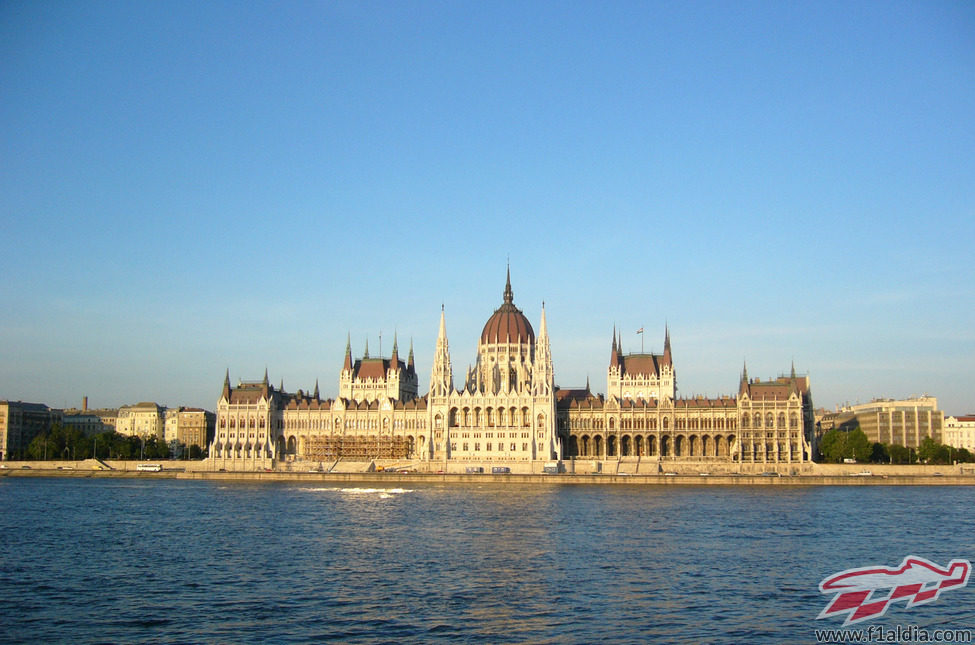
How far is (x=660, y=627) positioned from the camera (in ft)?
103

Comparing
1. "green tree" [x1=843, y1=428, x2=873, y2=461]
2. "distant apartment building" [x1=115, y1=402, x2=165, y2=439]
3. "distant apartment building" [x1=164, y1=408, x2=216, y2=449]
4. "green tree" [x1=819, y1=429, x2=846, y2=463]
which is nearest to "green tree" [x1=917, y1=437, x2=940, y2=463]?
"green tree" [x1=843, y1=428, x2=873, y2=461]

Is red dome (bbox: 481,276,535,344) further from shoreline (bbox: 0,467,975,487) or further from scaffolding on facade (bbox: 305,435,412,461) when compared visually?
shoreline (bbox: 0,467,975,487)

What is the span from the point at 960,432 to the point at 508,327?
3560 inches

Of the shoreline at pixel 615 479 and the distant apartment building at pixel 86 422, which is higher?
the distant apartment building at pixel 86 422

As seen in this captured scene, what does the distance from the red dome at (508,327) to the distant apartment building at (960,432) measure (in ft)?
276

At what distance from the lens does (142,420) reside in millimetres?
186375

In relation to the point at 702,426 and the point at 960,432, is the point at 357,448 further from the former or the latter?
the point at 960,432

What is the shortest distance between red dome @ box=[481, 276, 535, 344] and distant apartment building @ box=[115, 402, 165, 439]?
230 feet

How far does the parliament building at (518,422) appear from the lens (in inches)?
5202

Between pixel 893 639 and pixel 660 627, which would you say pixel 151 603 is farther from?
pixel 893 639

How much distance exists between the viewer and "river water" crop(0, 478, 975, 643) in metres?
31.4

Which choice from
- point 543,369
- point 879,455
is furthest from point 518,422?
point 879,455

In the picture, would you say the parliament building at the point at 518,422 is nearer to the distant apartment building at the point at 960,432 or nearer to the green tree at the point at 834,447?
the green tree at the point at 834,447

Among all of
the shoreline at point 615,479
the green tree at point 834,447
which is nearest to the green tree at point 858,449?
the green tree at point 834,447
